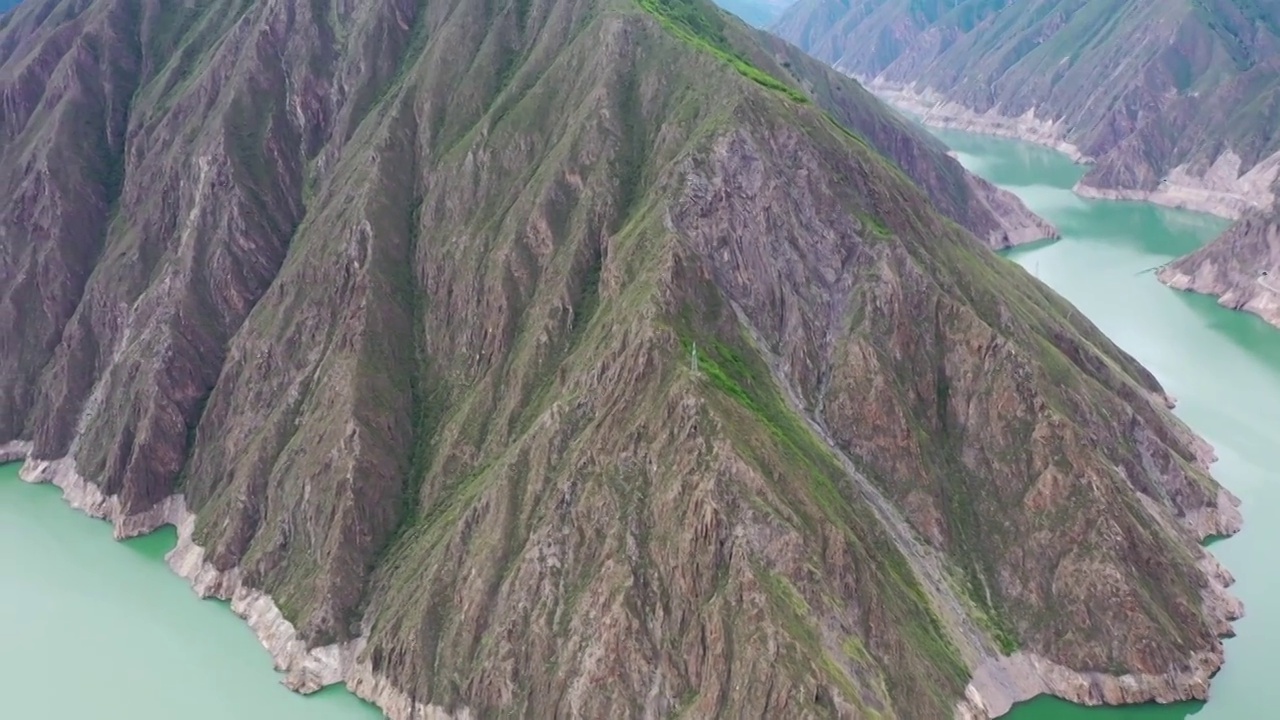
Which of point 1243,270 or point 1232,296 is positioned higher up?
point 1243,270

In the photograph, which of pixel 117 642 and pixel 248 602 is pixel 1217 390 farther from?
pixel 117 642

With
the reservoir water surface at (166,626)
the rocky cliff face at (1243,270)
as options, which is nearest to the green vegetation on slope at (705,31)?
the reservoir water surface at (166,626)

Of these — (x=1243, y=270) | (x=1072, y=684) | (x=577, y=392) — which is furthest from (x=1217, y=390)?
(x=577, y=392)

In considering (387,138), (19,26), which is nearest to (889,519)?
(387,138)

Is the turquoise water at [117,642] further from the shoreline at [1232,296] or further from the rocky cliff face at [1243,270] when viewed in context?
the rocky cliff face at [1243,270]

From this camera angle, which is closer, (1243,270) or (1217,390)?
(1217,390)

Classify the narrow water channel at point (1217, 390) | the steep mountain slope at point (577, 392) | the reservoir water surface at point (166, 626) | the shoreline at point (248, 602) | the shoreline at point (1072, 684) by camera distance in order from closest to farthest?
the steep mountain slope at point (577, 392) < the shoreline at point (1072, 684) < the narrow water channel at point (1217, 390) < the shoreline at point (248, 602) < the reservoir water surface at point (166, 626)

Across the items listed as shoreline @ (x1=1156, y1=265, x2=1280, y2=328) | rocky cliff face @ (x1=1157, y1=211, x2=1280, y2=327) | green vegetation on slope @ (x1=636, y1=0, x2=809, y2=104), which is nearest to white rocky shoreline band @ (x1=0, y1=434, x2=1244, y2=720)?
green vegetation on slope @ (x1=636, y1=0, x2=809, y2=104)

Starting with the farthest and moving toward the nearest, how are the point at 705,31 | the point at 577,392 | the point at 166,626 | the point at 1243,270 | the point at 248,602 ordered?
the point at 1243,270
the point at 705,31
the point at 166,626
the point at 248,602
the point at 577,392
